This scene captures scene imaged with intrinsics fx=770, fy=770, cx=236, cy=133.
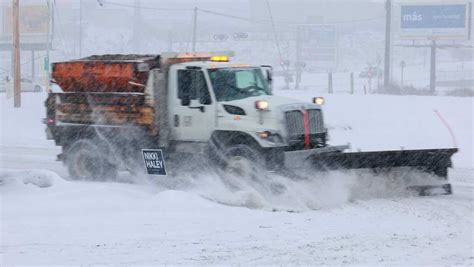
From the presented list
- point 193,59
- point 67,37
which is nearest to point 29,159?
point 193,59

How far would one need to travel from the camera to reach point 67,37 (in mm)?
89000

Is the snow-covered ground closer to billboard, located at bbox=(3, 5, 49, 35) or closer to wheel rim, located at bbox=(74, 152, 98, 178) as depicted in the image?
wheel rim, located at bbox=(74, 152, 98, 178)

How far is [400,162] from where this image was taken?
13008mm

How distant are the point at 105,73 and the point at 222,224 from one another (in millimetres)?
5404

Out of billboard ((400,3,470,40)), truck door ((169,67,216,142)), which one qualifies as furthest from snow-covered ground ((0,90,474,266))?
billboard ((400,3,470,40))

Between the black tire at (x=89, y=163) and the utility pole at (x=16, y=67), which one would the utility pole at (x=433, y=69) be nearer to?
the utility pole at (x=16, y=67)

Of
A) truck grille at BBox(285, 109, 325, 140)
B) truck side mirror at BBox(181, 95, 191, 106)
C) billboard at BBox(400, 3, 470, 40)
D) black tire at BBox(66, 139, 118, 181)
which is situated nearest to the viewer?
truck grille at BBox(285, 109, 325, 140)

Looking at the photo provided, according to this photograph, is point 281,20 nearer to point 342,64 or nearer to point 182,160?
point 342,64

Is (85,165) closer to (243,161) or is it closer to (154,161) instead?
(154,161)

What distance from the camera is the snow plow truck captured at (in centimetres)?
1264

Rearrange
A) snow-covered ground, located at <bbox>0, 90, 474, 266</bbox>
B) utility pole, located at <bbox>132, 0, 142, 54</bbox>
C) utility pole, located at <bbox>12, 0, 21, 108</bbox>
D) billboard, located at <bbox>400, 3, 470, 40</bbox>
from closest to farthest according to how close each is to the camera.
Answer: snow-covered ground, located at <bbox>0, 90, 474, 266</bbox> < utility pole, located at <bbox>12, 0, 21, 108</bbox> < billboard, located at <bbox>400, 3, 470, 40</bbox> < utility pole, located at <bbox>132, 0, 142, 54</bbox>

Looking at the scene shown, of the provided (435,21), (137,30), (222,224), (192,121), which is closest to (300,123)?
(192,121)

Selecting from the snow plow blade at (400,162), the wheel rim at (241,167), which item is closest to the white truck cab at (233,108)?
the wheel rim at (241,167)

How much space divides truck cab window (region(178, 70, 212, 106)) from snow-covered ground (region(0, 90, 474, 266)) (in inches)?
54.1
